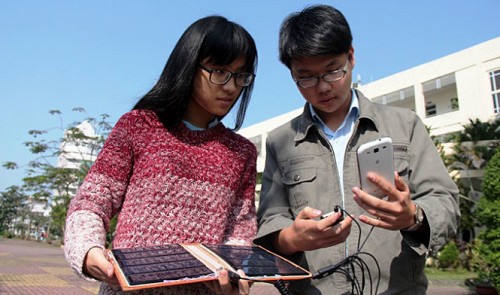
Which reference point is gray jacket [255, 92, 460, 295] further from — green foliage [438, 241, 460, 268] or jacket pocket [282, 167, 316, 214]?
green foliage [438, 241, 460, 268]

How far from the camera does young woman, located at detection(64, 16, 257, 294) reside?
1.48m

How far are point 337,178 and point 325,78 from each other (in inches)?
17.0

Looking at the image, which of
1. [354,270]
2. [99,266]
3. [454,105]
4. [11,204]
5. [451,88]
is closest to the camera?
[99,266]

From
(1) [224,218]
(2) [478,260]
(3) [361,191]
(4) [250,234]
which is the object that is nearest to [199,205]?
(1) [224,218]

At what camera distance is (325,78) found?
179 cm

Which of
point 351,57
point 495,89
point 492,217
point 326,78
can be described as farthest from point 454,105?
point 326,78

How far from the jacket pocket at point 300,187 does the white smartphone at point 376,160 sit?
18.7 inches

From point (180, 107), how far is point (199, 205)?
43 centimetres

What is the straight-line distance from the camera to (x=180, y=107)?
173cm

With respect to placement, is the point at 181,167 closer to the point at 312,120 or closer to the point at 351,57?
the point at 312,120

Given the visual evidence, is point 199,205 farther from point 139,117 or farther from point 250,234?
point 139,117

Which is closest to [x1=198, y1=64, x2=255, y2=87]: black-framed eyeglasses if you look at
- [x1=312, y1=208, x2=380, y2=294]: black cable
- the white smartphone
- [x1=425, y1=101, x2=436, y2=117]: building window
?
the white smartphone

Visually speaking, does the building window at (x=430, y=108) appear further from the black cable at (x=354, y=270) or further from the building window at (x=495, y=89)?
the black cable at (x=354, y=270)

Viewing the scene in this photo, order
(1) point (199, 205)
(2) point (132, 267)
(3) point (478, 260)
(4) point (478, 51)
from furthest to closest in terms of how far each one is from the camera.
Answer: (4) point (478, 51)
(3) point (478, 260)
(1) point (199, 205)
(2) point (132, 267)
